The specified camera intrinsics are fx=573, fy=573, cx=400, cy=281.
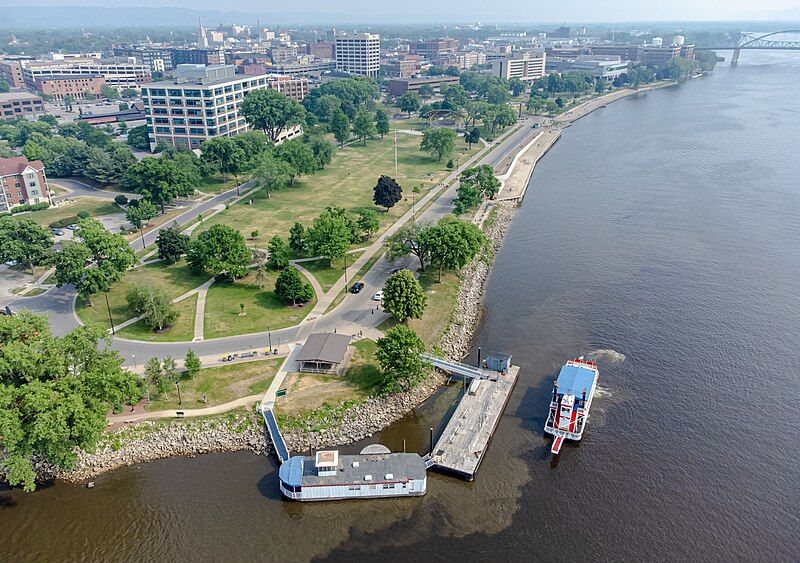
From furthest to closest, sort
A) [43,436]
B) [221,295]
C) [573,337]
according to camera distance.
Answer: [221,295] → [573,337] → [43,436]

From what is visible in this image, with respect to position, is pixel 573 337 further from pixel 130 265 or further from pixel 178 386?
pixel 130 265

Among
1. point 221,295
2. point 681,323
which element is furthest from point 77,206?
point 681,323

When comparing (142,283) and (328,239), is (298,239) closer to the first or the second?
(328,239)

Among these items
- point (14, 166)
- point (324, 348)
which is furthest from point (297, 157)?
point (324, 348)

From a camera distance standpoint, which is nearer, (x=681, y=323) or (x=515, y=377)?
(x=515, y=377)

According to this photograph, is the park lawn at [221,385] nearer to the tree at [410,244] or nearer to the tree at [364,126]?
the tree at [410,244]

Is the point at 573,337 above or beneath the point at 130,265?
beneath
